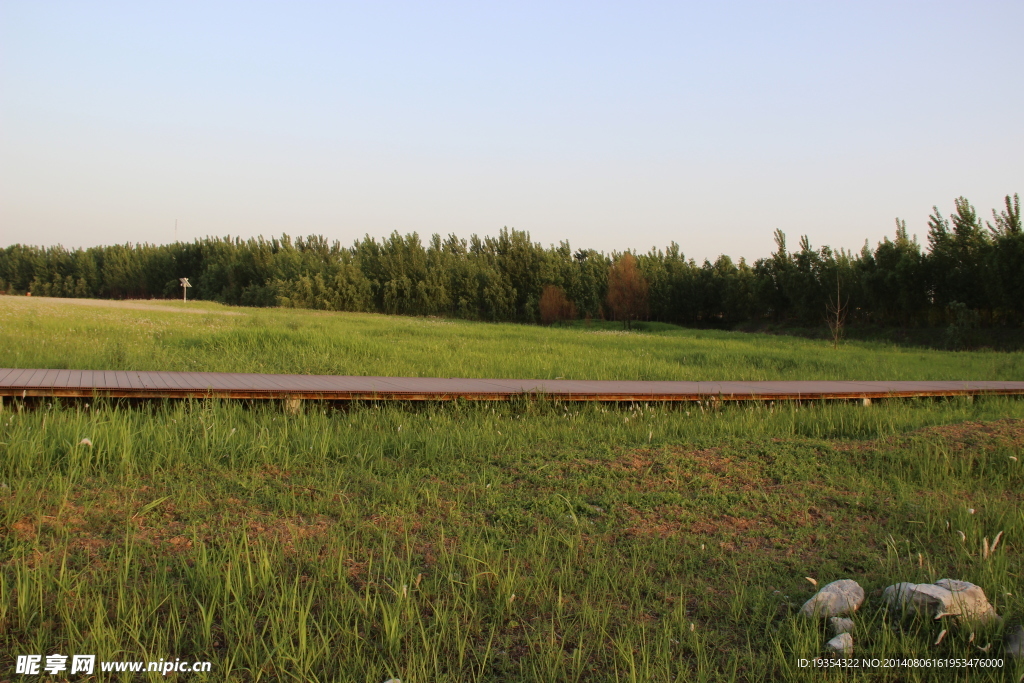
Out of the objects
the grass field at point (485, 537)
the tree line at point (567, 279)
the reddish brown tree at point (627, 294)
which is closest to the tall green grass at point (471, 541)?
the grass field at point (485, 537)

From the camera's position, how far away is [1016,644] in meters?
2.85

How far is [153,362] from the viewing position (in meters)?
10.1

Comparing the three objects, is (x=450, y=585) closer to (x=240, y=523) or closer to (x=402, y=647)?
(x=402, y=647)

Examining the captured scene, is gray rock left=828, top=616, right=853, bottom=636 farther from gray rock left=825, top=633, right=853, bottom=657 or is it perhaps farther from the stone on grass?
the stone on grass

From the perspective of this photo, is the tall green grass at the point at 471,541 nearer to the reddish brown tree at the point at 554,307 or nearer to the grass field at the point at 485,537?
A: the grass field at the point at 485,537

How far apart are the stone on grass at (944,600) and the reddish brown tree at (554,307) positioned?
3895 centimetres

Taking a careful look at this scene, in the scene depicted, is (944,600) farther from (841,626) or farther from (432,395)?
(432,395)

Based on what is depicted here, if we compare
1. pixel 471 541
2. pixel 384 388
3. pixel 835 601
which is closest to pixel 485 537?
pixel 471 541

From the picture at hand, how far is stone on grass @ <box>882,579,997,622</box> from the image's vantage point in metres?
3.00

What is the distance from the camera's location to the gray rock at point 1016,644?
2791 mm

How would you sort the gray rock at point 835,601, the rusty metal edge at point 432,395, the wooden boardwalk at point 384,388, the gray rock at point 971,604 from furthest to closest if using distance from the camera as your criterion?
the wooden boardwalk at point 384,388 → the rusty metal edge at point 432,395 → the gray rock at point 835,601 → the gray rock at point 971,604

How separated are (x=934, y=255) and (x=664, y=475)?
1109 inches

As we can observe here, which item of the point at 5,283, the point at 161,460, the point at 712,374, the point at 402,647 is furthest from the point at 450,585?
the point at 5,283

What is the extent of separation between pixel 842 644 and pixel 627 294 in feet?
133
